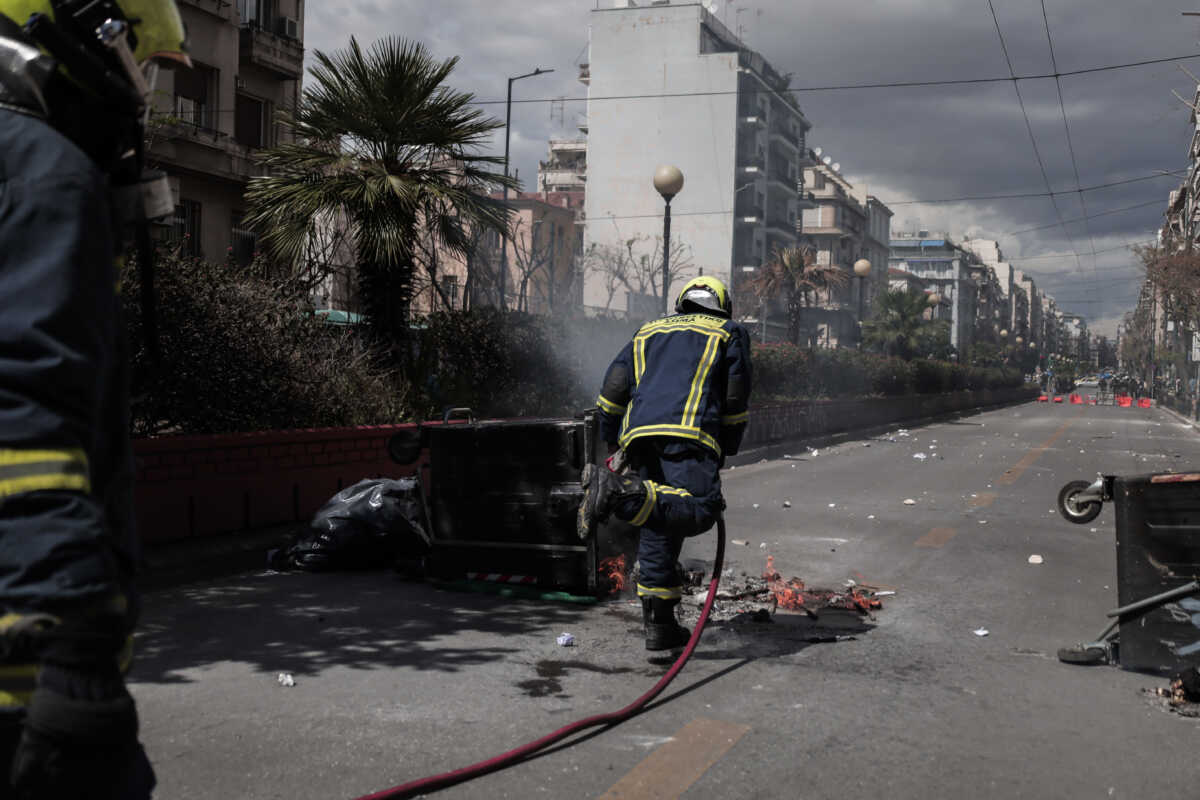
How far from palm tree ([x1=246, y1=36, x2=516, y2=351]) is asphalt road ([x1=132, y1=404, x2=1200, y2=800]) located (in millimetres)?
5004

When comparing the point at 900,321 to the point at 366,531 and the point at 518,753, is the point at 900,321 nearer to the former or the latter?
the point at 366,531

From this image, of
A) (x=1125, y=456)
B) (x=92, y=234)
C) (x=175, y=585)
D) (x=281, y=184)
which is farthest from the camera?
(x=1125, y=456)

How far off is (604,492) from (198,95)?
24.6 meters

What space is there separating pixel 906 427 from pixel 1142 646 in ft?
88.6

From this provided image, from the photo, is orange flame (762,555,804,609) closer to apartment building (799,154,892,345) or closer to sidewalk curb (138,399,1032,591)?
sidewalk curb (138,399,1032,591)

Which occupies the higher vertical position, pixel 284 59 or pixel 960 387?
pixel 284 59

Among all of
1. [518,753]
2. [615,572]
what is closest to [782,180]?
[615,572]

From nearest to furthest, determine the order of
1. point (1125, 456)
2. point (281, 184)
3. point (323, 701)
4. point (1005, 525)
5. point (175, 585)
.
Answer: point (323, 701) → point (175, 585) → point (1005, 525) → point (281, 184) → point (1125, 456)

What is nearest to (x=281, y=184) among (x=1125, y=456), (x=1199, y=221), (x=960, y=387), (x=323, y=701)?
(x=323, y=701)

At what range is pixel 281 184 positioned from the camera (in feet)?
36.8

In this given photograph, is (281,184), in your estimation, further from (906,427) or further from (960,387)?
(960,387)

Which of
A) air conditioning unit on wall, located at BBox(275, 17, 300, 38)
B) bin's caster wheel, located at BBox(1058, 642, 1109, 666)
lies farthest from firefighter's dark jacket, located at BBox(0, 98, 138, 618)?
air conditioning unit on wall, located at BBox(275, 17, 300, 38)

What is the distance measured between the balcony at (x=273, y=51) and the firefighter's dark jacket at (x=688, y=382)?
25.7 m

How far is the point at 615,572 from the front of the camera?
6.43 meters
